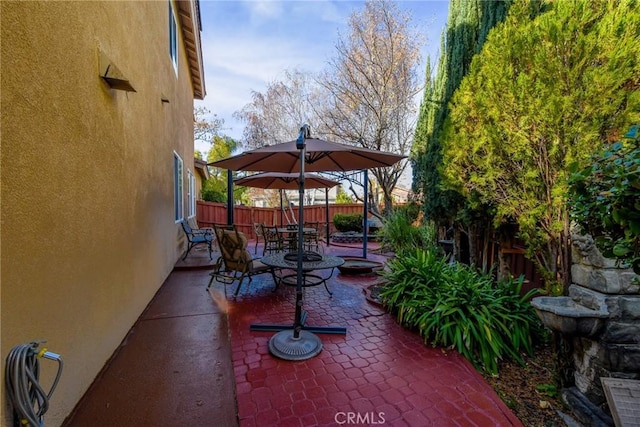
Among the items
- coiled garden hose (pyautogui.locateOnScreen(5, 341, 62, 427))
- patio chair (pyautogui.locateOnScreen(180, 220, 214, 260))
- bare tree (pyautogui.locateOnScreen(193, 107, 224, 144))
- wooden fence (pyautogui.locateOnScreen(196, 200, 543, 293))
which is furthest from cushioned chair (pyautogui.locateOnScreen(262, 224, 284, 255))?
bare tree (pyautogui.locateOnScreen(193, 107, 224, 144))

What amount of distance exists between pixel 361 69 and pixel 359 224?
6166mm

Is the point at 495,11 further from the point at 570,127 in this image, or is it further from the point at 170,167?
the point at 170,167

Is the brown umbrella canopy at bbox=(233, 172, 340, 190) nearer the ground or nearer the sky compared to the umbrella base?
nearer the sky

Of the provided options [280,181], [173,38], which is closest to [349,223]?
[280,181]

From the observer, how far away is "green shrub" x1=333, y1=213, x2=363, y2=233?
12977mm

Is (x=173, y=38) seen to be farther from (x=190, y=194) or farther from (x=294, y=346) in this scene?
(x=294, y=346)

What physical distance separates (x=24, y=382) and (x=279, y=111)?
15.6 meters

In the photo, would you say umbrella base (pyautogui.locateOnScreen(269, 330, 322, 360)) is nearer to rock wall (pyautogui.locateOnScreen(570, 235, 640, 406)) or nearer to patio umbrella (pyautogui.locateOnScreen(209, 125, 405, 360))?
patio umbrella (pyautogui.locateOnScreen(209, 125, 405, 360))

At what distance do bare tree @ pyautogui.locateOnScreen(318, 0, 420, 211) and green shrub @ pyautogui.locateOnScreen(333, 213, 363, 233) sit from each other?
3.13 meters

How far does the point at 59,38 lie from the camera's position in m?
1.98

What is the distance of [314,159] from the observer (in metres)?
5.06

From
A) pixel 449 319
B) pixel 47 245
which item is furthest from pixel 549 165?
pixel 47 245

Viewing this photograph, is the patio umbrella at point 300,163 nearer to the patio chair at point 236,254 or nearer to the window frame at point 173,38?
the patio chair at point 236,254

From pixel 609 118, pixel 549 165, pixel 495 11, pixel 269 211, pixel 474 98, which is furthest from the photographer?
pixel 269 211
